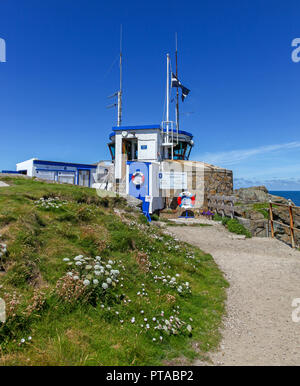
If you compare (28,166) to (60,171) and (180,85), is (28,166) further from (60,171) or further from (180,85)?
(180,85)

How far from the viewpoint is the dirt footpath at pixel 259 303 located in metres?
4.32

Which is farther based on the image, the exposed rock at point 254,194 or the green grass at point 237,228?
the exposed rock at point 254,194

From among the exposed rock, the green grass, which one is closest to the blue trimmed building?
the green grass

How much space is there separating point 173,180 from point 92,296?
19.3 metres

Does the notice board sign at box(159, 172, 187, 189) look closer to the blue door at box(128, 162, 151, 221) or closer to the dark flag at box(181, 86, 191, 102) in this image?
the blue door at box(128, 162, 151, 221)

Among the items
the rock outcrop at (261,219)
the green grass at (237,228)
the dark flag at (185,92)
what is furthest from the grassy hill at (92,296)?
the dark flag at (185,92)

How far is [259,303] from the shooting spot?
6355mm

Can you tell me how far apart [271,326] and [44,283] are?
4849 millimetres

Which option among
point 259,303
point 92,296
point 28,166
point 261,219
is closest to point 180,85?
point 28,166

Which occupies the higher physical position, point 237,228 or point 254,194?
point 254,194

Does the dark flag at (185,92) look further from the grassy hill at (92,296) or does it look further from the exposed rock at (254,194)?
the grassy hill at (92,296)

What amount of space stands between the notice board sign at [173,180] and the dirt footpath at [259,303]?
11069mm

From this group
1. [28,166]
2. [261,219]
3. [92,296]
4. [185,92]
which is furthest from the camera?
[185,92]

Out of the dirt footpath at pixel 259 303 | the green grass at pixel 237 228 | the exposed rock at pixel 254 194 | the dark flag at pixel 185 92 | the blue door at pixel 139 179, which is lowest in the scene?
the dirt footpath at pixel 259 303
